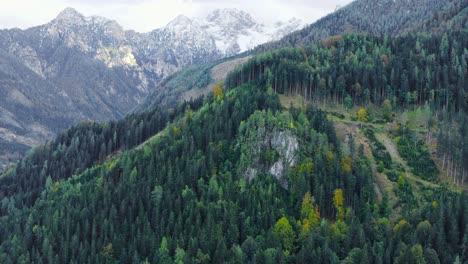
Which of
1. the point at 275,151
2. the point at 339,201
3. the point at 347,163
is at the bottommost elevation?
the point at 339,201

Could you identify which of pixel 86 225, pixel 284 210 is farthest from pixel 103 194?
pixel 284 210

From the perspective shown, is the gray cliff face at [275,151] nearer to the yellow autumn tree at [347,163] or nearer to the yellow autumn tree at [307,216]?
the yellow autumn tree at [307,216]

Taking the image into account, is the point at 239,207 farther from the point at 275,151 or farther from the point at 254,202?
the point at 275,151

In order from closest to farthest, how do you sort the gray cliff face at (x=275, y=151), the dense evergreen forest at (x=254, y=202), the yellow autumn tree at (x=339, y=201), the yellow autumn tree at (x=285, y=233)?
the dense evergreen forest at (x=254, y=202), the yellow autumn tree at (x=285, y=233), the yellow autumn tree at (x=339, y=201), the gray cliff face at (x=275, y=151)

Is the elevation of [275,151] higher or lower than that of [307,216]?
higher

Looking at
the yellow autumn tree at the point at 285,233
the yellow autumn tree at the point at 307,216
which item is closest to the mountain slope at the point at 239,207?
the yellow autumn tree at the point at 285,233

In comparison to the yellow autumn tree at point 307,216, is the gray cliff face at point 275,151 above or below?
above

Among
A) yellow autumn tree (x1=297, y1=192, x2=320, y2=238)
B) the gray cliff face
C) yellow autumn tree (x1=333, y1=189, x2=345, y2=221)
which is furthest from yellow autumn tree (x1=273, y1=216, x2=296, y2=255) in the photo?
the gray cliff face

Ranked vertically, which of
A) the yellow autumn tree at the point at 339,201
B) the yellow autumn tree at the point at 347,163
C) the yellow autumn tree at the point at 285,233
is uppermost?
the yellow autumn tree at the point at 347,163

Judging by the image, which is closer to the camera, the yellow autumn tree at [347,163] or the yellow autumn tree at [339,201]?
the yellow autumn tree at [339,201]

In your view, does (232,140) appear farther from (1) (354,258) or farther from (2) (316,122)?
(1) (354,258)

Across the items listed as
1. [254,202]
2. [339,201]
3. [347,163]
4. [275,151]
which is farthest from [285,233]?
[347,163]
